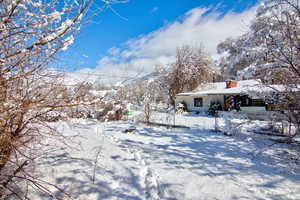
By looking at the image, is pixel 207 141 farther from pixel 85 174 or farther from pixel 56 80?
pixel 56 80

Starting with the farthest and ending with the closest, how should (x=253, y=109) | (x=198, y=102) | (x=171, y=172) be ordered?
(x=198, y=102), (x=253, y=109), (x=171, y=172)

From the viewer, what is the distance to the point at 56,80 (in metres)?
1.86

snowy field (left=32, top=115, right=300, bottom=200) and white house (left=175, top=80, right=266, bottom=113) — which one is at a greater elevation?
white house (left=175, top=80, right=266, bottom=113)

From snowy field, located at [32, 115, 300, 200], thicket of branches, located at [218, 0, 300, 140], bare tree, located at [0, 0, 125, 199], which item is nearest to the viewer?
bare tree, located at [0, 0, 125, 199]

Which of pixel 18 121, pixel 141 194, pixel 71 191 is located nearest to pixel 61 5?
pixel 18 121

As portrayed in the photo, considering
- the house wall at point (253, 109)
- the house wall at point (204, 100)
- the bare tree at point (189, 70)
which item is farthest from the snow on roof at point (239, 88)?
the house wall at point (253, 109)

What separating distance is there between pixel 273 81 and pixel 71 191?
5.13m

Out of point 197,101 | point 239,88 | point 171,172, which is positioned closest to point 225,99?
point 239,88

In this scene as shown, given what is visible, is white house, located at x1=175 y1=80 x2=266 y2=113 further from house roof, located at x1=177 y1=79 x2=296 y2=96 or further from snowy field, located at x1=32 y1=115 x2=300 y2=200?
snowy field, located at x1=32 y1=115 x2=300 y2=200

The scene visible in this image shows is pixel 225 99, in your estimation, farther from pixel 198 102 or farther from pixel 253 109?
pixel 198 102

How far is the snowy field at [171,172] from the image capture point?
8.16ft

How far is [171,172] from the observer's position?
3.18 metres

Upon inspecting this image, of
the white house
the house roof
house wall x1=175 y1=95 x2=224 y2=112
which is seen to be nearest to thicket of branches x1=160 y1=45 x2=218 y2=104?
the house roof

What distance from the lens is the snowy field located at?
249 cm
